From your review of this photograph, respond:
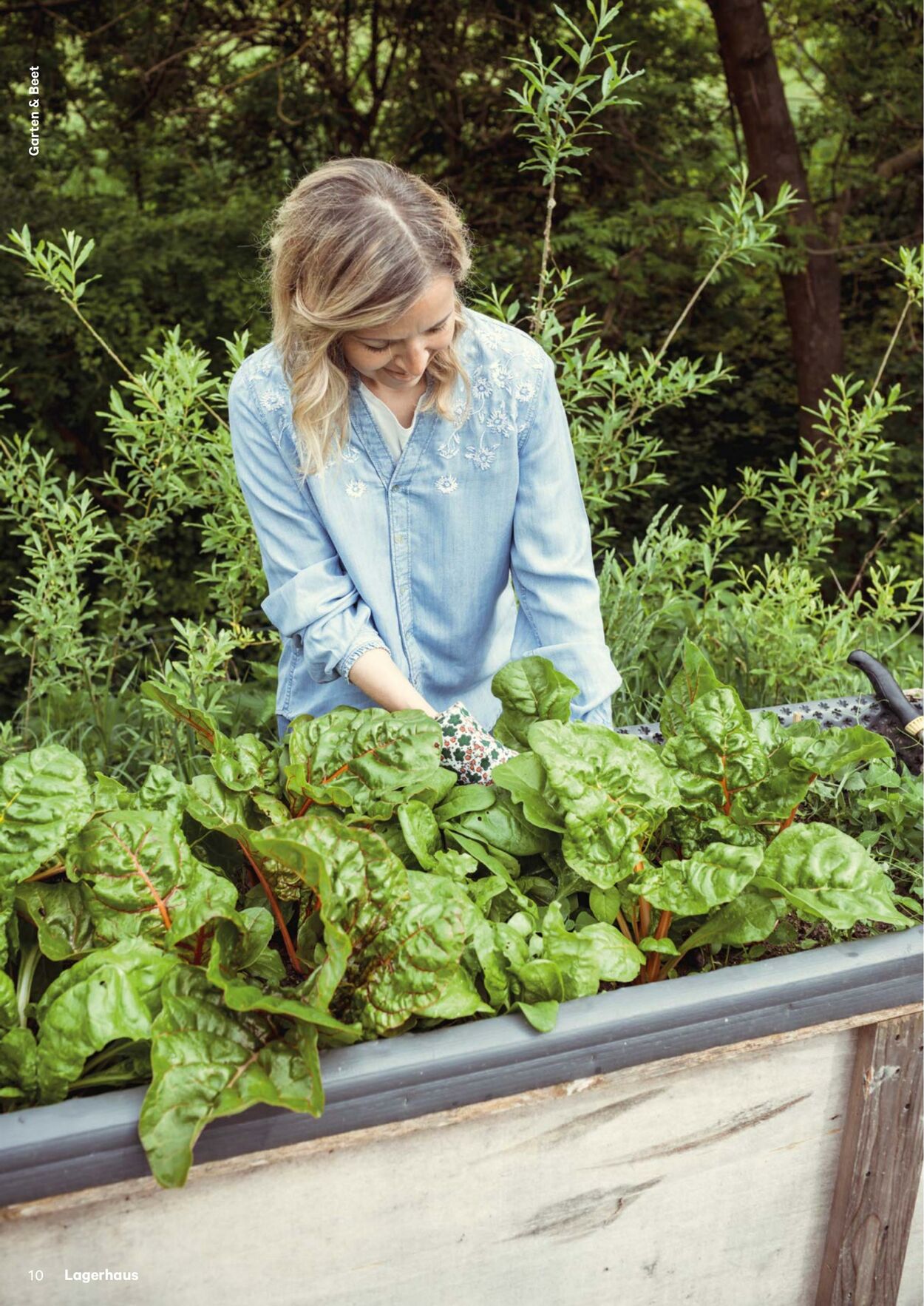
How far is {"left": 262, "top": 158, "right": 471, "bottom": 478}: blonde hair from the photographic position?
1.41 m

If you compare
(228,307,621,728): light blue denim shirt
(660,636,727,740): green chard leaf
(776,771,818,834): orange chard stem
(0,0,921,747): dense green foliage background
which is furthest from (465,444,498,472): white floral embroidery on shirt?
(0,0,921,747): dense green foliage background

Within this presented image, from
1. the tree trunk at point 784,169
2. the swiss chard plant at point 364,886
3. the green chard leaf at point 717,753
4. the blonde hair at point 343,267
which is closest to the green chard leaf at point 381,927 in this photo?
the swiss chard plant at point 364,886

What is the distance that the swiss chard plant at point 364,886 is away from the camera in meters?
0.95

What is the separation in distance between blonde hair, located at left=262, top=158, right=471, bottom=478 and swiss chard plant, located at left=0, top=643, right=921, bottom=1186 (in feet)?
1.75

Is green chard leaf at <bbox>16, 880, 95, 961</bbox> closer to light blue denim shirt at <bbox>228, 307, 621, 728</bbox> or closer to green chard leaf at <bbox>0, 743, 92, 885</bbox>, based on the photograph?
green chard leaf at <bbox>0, 743, 92, 885</bbox>

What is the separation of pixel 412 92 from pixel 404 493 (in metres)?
4.19

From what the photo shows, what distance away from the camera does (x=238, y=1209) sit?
1.00 meters

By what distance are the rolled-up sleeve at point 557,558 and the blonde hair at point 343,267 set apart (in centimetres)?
17

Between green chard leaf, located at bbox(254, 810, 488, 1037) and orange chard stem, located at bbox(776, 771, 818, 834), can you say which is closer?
green chard leaf, located at bbox(254, 810, 488, 1037)

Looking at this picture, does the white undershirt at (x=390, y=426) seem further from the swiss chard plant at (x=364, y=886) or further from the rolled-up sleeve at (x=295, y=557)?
the swiss chard plant at (x=364, y=886)

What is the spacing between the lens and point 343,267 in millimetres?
1413

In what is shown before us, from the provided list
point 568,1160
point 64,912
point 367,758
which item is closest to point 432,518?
point 367,758

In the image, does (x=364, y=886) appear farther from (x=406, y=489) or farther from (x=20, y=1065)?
(x=406, y=489)

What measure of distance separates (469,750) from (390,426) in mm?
622
